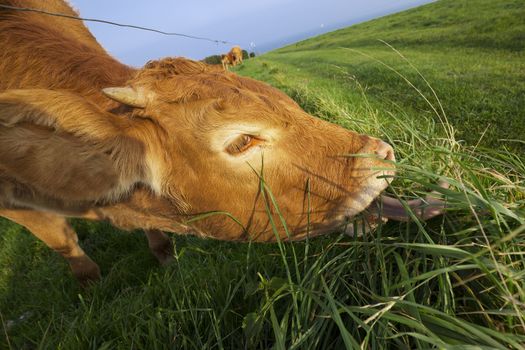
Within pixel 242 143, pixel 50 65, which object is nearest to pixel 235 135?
pixel 242 143

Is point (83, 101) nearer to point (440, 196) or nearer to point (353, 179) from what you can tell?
point (353, 179)

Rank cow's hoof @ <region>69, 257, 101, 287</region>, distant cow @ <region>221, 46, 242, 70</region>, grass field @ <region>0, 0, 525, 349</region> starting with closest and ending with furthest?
grass field @ <region>0, 0, 525, 349</region> → cow's hoof @ <region>69, 257, 101, 287</region> → distant cow @ <region>221, 46, 242, 70</region>

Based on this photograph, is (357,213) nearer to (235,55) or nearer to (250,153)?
(250,153)

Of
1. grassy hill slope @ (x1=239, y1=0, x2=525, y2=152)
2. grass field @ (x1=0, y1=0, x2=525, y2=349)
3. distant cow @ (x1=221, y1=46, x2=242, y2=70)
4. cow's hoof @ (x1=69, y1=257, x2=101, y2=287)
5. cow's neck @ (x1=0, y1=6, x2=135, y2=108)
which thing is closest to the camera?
grass field @ (x1=0, y1=0, x2=525, y2=349)

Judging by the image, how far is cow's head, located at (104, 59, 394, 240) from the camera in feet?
5.79

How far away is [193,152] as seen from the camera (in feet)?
6.09

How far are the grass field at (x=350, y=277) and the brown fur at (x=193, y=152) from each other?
8.8 inches

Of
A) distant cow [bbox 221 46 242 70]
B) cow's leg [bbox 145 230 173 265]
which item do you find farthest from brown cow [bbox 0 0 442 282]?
distant cow [bbox 221 46 242 70]

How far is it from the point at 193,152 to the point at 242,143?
28 cm

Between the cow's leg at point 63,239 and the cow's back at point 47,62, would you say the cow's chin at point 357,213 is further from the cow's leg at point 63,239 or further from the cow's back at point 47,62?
the cow's leg at point 63,239

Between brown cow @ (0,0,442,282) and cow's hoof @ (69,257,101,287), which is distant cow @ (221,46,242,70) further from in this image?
brown cow @ (0,0,442,282)

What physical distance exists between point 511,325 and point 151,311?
1.89 metres

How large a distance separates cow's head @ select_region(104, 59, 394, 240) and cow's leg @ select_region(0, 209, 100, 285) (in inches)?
76.3

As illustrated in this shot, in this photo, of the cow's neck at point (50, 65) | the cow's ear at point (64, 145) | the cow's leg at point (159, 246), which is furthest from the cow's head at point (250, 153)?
the cow's leg at point (159, 246)
